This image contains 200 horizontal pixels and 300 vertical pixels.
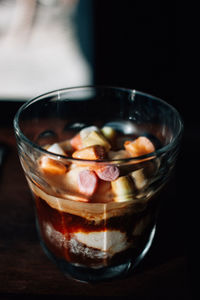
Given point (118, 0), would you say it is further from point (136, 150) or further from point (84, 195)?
point (84, 195)

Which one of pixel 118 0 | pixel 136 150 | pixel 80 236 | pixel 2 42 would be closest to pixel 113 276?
pixel 80 236

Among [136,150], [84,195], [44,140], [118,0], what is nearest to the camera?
[84,195]

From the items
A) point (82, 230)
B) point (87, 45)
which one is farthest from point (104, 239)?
point (87, 45)

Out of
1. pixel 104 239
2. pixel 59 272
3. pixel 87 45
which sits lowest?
pixel 59 272

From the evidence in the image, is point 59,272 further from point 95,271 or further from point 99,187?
point 99,187

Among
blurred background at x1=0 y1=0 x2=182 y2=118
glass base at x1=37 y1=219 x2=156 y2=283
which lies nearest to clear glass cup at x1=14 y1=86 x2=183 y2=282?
glass base at x1=37 y1=219 x2=156 y2=283

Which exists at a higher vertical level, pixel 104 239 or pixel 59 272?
pixel 104 239

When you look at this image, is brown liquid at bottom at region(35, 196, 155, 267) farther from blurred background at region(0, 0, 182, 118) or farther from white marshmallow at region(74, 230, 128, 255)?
blurred background at region(0, 0, 182, 118)
